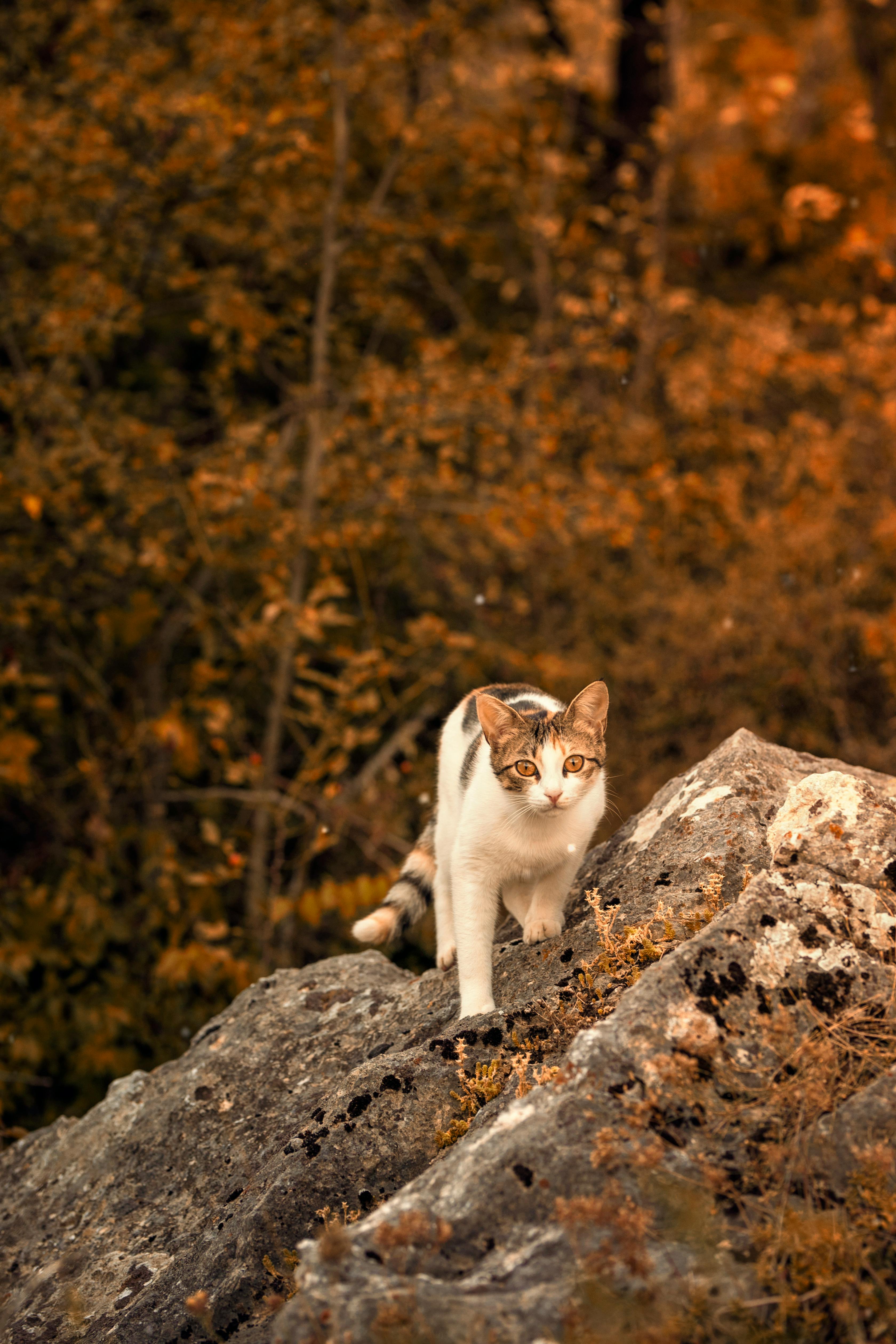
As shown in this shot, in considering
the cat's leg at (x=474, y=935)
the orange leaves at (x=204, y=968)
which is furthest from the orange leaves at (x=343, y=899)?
the cat's leg at (x=474, y=935)

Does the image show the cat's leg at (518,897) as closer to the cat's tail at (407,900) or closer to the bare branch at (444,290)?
the cat's tail at (407,900)

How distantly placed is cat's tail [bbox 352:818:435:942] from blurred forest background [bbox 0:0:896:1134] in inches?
45.0

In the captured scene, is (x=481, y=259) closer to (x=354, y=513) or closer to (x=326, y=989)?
(x=354, y=513)

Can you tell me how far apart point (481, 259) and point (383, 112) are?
2.88 metres

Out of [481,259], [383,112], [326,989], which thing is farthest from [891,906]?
[481,259]

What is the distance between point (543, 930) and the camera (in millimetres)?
3189

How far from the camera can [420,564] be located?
25.4 feet

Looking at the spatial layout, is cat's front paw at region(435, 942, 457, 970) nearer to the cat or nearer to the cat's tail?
the cat

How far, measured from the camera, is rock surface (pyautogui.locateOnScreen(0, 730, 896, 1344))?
6.22 feet

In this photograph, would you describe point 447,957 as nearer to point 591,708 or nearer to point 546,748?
point 546,748

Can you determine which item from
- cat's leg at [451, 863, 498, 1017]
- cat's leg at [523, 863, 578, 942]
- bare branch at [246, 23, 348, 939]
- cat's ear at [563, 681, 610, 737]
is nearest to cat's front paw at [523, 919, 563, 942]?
cat's leg at [523, 863, 578, 942]

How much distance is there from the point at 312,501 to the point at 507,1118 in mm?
4767

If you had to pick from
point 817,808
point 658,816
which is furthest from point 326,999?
point 817,808

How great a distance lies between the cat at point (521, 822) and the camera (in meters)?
3.11
